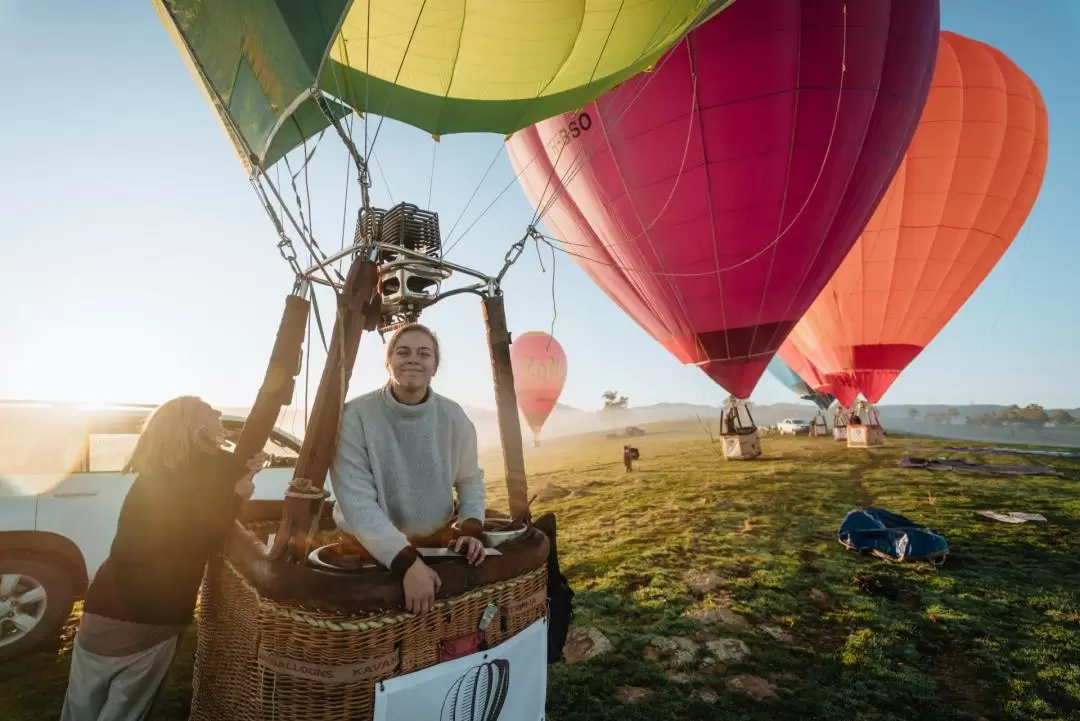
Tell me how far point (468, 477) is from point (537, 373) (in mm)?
27835

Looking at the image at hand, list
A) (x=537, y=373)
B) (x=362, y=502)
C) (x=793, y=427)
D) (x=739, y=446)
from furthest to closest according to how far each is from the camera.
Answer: (x=793, y=427)
(x=537, y=373)
(x=739, y=446)
(x=362, y=502)

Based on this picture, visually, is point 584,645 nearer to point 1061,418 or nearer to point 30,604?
point 30,604

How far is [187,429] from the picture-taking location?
2.36 metres

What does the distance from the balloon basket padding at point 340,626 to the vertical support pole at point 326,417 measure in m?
0.12

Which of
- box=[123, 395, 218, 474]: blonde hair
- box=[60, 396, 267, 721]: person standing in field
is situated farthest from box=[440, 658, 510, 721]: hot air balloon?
box=[123, 395, 218, 474]: blonde hair

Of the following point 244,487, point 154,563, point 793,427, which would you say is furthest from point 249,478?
point 793,427

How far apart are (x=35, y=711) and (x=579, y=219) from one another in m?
9.66

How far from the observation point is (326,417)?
211 cm

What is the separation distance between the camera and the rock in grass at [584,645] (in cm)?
329

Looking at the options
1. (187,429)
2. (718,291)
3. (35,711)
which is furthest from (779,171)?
(35,711)

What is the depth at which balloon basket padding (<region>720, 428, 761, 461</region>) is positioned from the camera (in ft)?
50.3

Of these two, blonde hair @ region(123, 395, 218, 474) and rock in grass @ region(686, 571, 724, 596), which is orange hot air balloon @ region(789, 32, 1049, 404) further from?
blonde hair @ region(123, 395, 218, 474)

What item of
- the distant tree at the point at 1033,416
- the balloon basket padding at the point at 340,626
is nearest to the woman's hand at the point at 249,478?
the balloon basket padding at the point at 340,626

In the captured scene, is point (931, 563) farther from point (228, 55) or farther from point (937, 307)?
point (937, 307)
